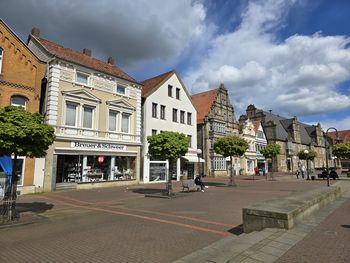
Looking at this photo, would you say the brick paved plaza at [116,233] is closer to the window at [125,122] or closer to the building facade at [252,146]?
the window at [125,122]

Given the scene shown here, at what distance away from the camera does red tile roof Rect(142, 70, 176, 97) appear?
31.4 metres

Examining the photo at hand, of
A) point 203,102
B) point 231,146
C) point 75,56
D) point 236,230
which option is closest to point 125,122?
point 75,56

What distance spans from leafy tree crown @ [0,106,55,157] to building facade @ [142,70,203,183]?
18.1 m

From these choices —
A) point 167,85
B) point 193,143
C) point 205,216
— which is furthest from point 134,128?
point 205,216

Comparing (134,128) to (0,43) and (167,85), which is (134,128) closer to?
(167,85)

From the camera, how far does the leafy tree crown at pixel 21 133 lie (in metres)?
9.34

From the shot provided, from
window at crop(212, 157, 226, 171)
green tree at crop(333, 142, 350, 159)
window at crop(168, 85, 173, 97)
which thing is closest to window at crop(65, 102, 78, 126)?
window at crop(168, 85, 173, 97)

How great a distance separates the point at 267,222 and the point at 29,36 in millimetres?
26465

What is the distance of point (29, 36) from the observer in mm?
25609

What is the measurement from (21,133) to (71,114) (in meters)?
13.7

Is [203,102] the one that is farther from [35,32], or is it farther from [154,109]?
[35,32]

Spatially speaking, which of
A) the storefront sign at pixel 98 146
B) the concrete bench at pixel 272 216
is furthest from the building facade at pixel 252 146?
the concrete bench at pixel 272 216

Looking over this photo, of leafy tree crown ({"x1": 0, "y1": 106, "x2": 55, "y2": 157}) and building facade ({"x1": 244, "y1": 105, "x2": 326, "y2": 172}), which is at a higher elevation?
building facade ({"x1": 244, "y1": 105, "x2": 326, "y2": 172})

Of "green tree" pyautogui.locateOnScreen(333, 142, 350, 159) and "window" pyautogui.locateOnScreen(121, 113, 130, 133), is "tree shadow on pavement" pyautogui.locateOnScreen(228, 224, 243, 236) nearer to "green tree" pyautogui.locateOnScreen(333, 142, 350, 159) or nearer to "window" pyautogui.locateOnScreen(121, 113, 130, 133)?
"window" pyautogui.locateOnScreen(121, 113, 130, 133)
